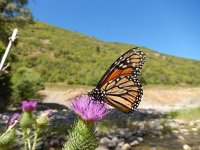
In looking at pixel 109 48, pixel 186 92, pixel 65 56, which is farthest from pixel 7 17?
pixel 109 48

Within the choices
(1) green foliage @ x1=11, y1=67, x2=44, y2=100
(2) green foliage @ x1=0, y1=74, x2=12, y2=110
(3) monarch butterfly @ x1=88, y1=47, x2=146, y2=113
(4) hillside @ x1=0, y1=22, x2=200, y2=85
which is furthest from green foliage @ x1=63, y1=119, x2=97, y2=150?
(4) hillside @ x1=0, y1=22, x2=200, y2=85

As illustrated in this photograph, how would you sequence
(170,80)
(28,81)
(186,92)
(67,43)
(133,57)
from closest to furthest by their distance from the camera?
(133,57)
(28,81)
(186,92)
(170,80)
(67,43)

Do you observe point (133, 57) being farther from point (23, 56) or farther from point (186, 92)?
point (23, 56)

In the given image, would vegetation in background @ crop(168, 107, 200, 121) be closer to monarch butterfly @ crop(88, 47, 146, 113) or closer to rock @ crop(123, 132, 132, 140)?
rock @ crop(123, 132, 132, 140)

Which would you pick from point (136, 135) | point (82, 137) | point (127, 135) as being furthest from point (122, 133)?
point (82, 137)

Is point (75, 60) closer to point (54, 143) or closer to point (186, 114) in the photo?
point (186, 114)

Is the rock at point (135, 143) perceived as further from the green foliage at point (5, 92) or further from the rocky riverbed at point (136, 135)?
the green foliage at point (5, 92)

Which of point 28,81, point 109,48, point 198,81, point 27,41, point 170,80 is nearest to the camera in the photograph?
point 28,81
